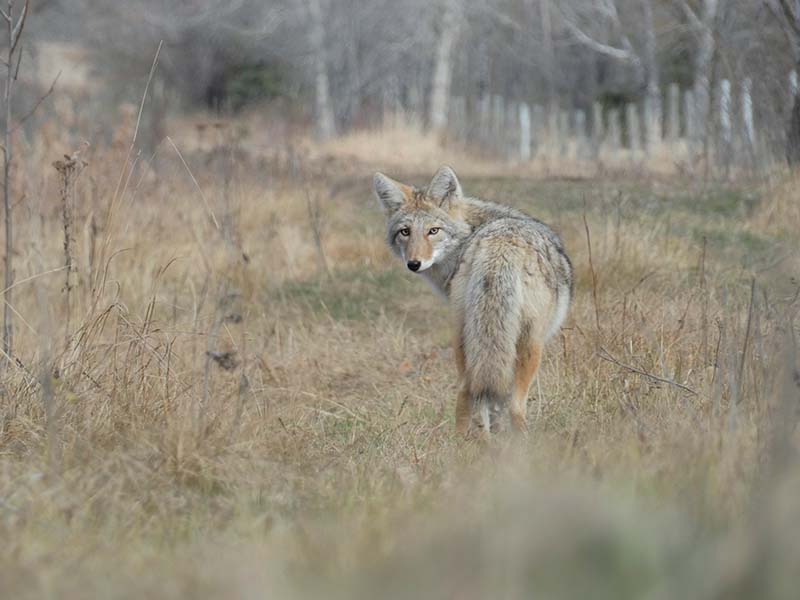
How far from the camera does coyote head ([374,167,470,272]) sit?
215 inches

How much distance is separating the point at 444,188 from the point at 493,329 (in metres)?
1.73

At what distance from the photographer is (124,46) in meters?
36.7

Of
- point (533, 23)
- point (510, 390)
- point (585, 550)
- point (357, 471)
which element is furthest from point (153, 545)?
point (533, 23)

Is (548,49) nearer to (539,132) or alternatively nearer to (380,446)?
(539,132)

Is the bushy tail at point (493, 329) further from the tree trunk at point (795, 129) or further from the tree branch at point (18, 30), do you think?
the tree trunk at point (795, 129)

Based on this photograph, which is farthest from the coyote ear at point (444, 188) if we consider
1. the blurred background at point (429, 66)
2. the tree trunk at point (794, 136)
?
the blurred background at point (429, 66)

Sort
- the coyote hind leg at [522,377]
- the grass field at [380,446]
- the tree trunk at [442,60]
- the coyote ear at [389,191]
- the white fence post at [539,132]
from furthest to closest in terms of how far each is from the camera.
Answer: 1. the tree trunk at [442,60]
2. the white fence post at [539,132]
3. the coyote ear at [389,191]
4. the coyote hind leg at [522,377]
5. the grass field at [380,446]

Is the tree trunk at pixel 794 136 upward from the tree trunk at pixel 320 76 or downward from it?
downward

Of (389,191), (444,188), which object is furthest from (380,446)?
(389,191)

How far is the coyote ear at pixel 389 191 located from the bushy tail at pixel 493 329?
1.72 meters

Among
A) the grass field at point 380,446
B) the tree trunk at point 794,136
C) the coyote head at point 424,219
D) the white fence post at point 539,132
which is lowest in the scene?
the grass field at point 380,446

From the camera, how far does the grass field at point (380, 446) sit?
189 cm

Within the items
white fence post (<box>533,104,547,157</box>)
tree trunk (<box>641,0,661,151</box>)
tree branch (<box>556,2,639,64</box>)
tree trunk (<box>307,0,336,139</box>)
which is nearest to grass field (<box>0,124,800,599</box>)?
white fence post (<box>533,104,547,157</box>)

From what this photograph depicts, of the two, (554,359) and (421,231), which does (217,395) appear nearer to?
(421,231)
